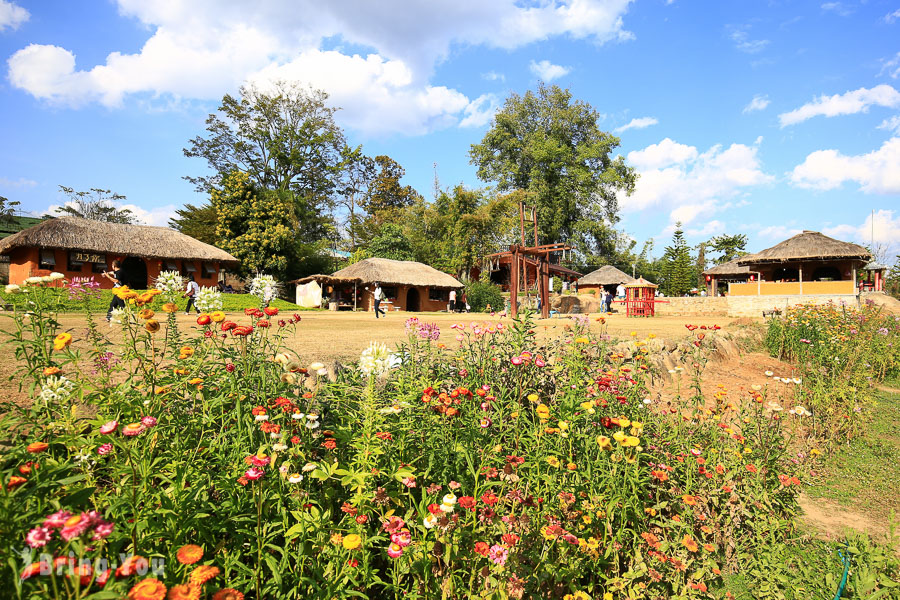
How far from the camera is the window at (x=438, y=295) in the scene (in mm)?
31391

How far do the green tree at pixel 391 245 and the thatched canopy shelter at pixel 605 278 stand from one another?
578 inches

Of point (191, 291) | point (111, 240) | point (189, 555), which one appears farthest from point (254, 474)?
point (111, 240)

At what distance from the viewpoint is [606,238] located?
4122cm

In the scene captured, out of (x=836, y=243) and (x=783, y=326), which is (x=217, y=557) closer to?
(x=783, y=326)

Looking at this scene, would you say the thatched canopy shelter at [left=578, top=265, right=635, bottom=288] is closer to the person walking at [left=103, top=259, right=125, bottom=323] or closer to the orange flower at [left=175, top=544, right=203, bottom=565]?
the person walking at [left=103, top=259, right=125, bottom=323]

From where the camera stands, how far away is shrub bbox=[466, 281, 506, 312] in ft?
99.1

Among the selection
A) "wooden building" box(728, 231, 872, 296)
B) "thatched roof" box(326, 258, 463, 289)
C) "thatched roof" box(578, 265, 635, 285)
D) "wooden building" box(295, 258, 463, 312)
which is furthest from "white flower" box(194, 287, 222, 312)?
"thatched roof" box(578, 265, 635, 285)

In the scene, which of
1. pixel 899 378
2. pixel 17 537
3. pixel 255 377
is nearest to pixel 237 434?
pixel 255 377

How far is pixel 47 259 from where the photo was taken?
22609mm

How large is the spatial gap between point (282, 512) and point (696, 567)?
2.25 meters

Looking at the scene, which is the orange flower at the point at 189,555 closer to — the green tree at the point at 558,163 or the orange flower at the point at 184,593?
the orange flower at the point at 184,593

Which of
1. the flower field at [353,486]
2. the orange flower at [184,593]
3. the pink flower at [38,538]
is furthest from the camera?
the flower field at [353,486]

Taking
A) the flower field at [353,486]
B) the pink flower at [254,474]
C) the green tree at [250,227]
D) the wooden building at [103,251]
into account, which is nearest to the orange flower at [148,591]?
the flower field at [353,486]

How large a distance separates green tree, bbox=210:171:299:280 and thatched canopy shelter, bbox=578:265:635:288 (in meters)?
23.4
